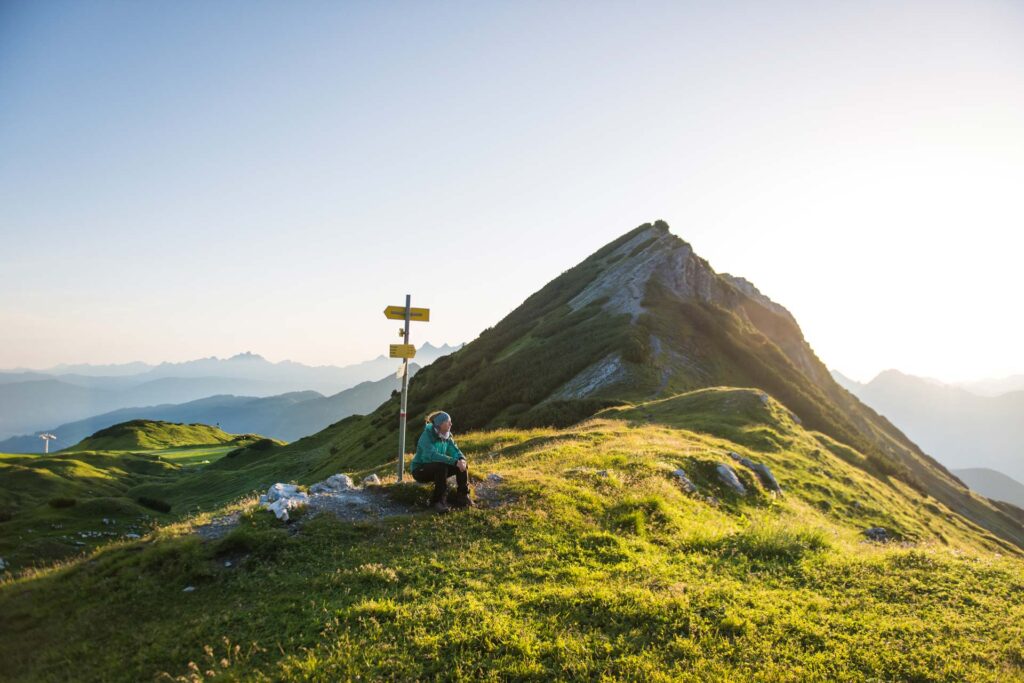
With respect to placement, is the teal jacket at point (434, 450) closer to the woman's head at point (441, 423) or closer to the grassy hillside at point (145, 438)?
the woman's head at point (441, 423)

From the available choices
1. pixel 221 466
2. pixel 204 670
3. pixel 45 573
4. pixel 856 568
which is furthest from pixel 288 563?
pixel 221 466

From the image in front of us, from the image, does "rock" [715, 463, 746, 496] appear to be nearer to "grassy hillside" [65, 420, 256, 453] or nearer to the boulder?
the boulder

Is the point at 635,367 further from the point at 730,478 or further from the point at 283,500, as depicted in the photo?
the point at 283,500

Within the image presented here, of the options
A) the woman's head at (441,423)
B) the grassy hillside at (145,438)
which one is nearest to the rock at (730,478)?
the woman's head at (441,423)

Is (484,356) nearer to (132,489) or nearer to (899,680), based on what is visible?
(132,489)

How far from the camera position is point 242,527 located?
34.4ft

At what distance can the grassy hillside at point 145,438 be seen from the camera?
353 feet

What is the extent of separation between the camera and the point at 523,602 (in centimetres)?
818

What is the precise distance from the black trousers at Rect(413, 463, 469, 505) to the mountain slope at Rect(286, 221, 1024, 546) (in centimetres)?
2000

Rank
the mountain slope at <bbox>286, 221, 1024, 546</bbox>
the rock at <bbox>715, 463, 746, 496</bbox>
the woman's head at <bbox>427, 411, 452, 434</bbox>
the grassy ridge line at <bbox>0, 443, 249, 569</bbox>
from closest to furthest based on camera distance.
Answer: the woman's head at <bbox>427, 411, 452, 434</bbox> → the rock at <bbox>715, 463, 746, 496</bbox> → the grassy ridge line at <bbox>0, 443, 249, 569</bbox> → the mountain slope at <bbox>286, 221, 1024, 546</bbox>

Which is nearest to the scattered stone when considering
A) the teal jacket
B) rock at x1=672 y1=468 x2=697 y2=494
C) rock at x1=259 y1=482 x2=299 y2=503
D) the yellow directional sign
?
rock at x1=672 y1=468 x2=697 y2=494

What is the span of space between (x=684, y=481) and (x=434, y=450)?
28.9 feet

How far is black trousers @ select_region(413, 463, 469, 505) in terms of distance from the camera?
40.7ft

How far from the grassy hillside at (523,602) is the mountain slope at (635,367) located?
20816mm
